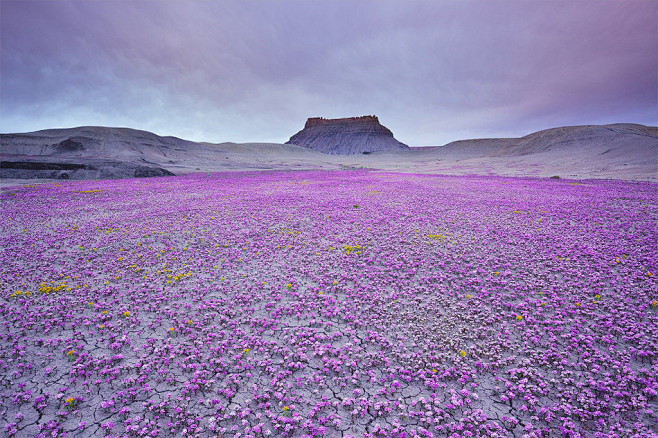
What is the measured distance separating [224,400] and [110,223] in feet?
48.6

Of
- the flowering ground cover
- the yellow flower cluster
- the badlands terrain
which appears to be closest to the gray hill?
the badlands terrain

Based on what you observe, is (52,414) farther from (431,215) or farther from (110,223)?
(431,215)

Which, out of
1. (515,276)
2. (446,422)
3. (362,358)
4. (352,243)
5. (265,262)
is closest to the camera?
(446,422)

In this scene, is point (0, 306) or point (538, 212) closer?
point (0, 306)

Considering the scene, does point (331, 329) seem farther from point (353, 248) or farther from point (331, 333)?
point (353, 248)

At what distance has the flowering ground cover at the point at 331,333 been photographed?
4.39 metres

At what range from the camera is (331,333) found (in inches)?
253

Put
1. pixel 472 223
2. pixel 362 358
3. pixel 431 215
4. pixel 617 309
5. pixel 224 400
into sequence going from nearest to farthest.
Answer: pixel 224 400 → pixel 362 358 → pixel 617 309 → pixel 472 223 → pixel 431 215

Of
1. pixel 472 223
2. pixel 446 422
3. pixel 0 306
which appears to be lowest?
pixel 446 422

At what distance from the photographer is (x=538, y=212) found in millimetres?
16812

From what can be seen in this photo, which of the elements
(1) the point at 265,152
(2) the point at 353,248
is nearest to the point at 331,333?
(2) the point at 353,248

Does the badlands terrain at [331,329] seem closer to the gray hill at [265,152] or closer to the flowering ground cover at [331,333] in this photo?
the flowering ground cover at [331,333]

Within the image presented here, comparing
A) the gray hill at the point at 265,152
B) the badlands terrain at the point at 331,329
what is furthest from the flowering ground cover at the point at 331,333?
the gray hill at the point at 265,152

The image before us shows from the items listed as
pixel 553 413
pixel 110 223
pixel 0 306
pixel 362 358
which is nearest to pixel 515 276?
pixel 553 413
